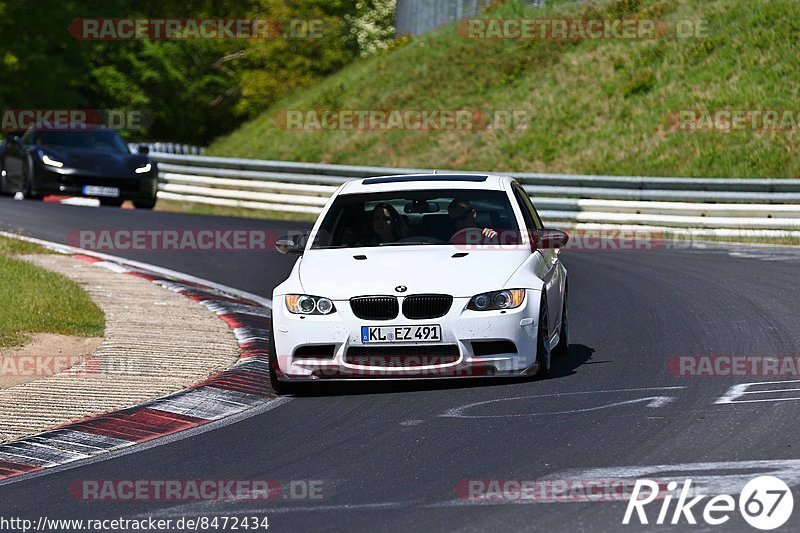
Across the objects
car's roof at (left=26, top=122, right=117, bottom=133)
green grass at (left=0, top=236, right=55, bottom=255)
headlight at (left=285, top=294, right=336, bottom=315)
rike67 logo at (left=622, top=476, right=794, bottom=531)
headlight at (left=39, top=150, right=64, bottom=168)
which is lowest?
green grass at (left=0, top=236, right=55, bottom=255)

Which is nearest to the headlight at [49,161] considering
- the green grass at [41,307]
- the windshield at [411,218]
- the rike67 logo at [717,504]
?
the green grass at [41,307]

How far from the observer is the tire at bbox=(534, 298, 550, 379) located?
31.7ft

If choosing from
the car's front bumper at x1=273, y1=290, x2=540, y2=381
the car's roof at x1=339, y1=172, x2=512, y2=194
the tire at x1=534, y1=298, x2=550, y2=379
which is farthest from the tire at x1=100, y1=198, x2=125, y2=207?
the tire at x1=534, y1=298, x2=550, y2=379

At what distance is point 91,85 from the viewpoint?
211 feet

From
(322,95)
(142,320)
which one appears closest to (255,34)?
(322,95)

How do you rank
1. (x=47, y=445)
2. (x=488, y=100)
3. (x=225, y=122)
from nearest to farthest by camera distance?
(x=47, y=445)
(x=488, y=100)
(x=225, y=122)

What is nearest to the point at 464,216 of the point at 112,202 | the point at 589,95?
the point at 112,202

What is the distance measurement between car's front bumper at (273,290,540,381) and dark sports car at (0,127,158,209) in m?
17.2

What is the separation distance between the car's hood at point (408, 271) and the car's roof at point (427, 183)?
82 centimetres

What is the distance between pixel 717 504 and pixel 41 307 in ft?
27.8

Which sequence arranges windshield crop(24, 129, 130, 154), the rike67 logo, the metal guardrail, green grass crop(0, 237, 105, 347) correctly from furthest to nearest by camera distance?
windshield crop(24, 129, 130, 154) → the metal guardrail → green grass crop(0, 237, 105, 347) → the rike67 logo

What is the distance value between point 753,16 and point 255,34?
32893 millimetres

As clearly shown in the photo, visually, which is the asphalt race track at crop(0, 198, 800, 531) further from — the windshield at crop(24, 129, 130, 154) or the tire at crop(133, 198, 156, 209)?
the windshield at crop(24, 129, 130, 154)

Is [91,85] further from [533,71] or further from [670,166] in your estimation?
[670,166]
